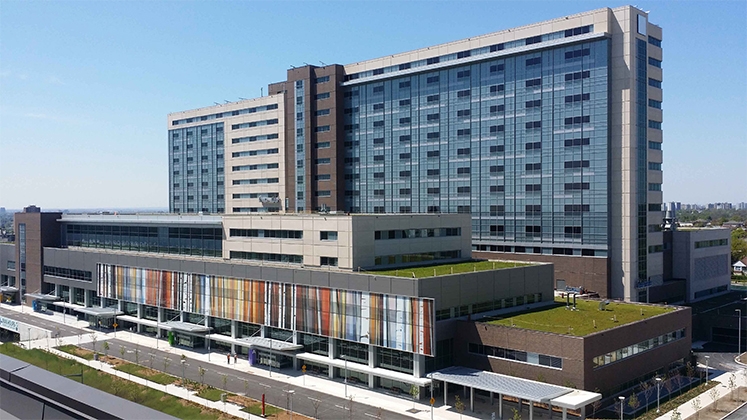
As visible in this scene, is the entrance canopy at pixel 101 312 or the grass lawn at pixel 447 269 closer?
the grass lawn at pixel 447 269

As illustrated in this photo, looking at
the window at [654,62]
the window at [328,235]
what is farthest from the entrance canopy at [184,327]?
the window at [654,62]

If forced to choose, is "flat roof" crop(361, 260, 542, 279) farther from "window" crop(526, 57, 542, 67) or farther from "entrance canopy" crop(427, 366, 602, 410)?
"window" crop(526, 57, 542, 67)

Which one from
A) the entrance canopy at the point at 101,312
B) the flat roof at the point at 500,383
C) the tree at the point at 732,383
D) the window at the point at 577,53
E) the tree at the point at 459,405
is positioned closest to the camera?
the flat roof at the point at 500,383

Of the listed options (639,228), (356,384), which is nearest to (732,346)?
(639,228)

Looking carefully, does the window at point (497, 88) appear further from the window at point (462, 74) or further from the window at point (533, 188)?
the window at point (533, 188)

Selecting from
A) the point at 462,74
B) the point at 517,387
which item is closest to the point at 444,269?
the point at 517,387

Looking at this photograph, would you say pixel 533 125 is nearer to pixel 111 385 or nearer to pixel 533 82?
pixel 533 82

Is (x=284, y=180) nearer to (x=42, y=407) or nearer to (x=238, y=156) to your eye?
(x=238, y=156)

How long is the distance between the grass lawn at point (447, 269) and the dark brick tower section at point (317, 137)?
182ft

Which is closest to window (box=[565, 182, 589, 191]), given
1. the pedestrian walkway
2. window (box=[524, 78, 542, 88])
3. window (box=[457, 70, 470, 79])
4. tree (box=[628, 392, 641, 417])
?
window (box=[524, 78, 542, 88])

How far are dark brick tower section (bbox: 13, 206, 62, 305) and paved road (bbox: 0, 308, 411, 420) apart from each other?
125 feet

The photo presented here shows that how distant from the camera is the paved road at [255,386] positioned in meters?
55.2

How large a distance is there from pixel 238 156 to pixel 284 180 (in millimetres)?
18995

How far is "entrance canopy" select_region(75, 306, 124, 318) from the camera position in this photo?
94669 millimetres
